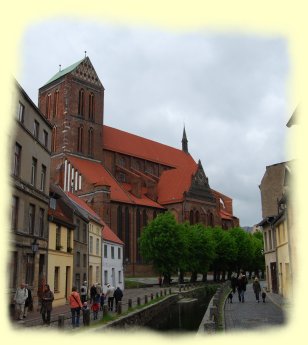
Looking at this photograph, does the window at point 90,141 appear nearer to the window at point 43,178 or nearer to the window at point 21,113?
the window at point 43,178

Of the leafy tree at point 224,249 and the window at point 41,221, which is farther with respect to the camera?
the leafy tree at point 224,249

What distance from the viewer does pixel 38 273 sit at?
2214 cm

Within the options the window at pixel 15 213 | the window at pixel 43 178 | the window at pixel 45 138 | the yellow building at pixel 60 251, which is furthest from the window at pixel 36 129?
the yellow building at pixel 60 251

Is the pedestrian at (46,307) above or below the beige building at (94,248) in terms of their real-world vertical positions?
below

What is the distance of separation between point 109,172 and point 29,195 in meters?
47.2

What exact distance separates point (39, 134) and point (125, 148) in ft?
171

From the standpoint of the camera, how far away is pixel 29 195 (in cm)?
2041

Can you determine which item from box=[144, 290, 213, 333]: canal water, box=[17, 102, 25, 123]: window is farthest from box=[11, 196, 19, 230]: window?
box=[144, 290, 213, 333]: canal water

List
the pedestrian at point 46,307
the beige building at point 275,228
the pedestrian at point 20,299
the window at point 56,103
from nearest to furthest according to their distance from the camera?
the pedestrian at point 46,307, the pedestrian at point 20,299, the beige building at point 275,228, the window at point 56,103

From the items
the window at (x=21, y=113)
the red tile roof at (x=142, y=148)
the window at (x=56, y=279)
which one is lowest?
the window at (x=56, y=279)

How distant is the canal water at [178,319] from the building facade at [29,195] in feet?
22.6

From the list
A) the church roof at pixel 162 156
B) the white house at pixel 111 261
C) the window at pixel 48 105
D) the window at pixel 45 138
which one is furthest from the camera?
the church roof at pixel 162 156

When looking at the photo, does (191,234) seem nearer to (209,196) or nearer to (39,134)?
(209,196)

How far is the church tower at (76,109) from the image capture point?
62.8 metres
